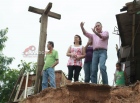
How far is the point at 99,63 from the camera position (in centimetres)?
629

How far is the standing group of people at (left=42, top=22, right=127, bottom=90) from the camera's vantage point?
6.35 m

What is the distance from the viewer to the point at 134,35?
8586 millimetres

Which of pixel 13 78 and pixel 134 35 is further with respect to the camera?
pixel 13 78

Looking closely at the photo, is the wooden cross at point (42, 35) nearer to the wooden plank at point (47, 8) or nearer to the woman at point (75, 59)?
the wooden plank at point (47, 8)

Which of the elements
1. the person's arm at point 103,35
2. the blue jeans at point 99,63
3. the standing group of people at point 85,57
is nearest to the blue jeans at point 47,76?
the standing group of people at point 85,57

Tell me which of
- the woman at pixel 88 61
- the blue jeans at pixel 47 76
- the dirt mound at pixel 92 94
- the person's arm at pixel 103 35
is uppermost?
the person's arm at pixel 103 35

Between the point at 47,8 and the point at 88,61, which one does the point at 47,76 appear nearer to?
the point at 88,61

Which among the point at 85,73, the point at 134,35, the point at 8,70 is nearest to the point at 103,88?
the point at 85,73

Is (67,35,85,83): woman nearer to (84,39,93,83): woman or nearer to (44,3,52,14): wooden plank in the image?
(84,39,93,83): woman

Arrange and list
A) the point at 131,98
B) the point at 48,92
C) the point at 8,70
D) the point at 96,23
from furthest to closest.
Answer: the point at 8,70 < the point at 96,23 < the point at 48,92 < the point at 131,98

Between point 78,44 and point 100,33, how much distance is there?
1.92 ft

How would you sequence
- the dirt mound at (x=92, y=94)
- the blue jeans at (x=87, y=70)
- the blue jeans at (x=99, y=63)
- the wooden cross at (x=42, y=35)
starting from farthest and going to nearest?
the wooden cross at (x=42, y=35)
the blue jeans at (x=87, y=70)
the blue jeans at (x=99, y=63)
the dirt mound at (x=92, y=94)

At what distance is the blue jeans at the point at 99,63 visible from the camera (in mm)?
6141

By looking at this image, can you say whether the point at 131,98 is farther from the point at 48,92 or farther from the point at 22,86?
the point at 22,86
